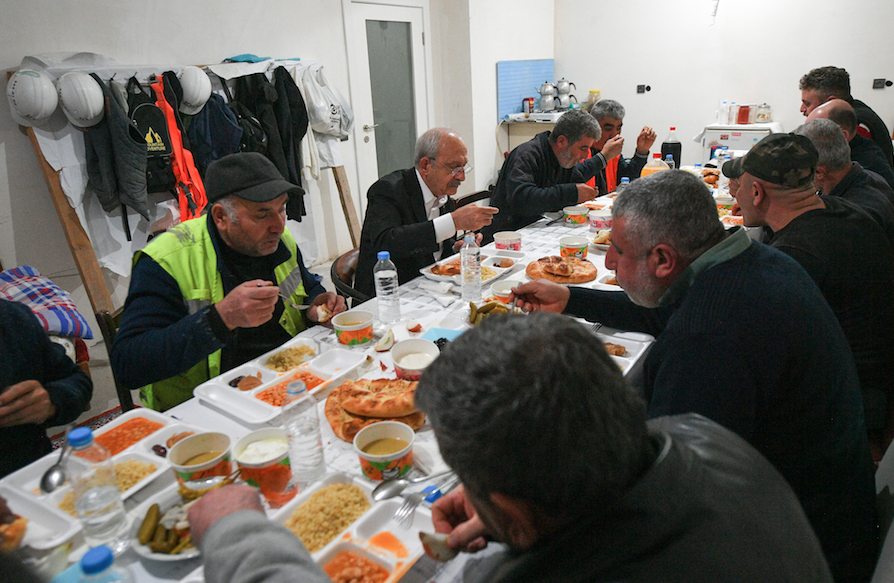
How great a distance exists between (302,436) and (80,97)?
3.60 metres

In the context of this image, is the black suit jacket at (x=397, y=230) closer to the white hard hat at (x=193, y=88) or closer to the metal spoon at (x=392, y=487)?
the metal spoon at (x=392, y=487)

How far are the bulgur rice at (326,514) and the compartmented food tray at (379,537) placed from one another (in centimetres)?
1

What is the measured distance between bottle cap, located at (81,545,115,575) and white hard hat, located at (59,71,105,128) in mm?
3819

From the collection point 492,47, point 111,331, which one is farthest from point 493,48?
point 111,331

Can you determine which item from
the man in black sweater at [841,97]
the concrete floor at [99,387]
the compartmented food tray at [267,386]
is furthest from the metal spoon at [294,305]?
the man in black sweater at [841,97]

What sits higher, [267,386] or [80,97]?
[80,97]

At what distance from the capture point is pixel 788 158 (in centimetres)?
229

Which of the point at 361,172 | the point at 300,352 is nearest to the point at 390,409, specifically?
the point at 300,352

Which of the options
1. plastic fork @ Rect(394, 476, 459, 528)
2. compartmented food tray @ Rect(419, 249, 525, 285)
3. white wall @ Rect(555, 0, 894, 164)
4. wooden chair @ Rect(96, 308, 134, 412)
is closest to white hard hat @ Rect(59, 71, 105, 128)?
wooden chair @ Rect(96, 308, 134, 412)

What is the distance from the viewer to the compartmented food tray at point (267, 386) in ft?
5.64

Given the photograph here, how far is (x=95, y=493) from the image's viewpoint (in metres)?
1.28

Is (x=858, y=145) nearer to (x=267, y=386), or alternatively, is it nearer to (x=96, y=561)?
(x=267, y=386)

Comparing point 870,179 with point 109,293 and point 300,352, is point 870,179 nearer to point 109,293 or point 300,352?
point 300,352

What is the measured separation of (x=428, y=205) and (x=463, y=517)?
94.5 inches
